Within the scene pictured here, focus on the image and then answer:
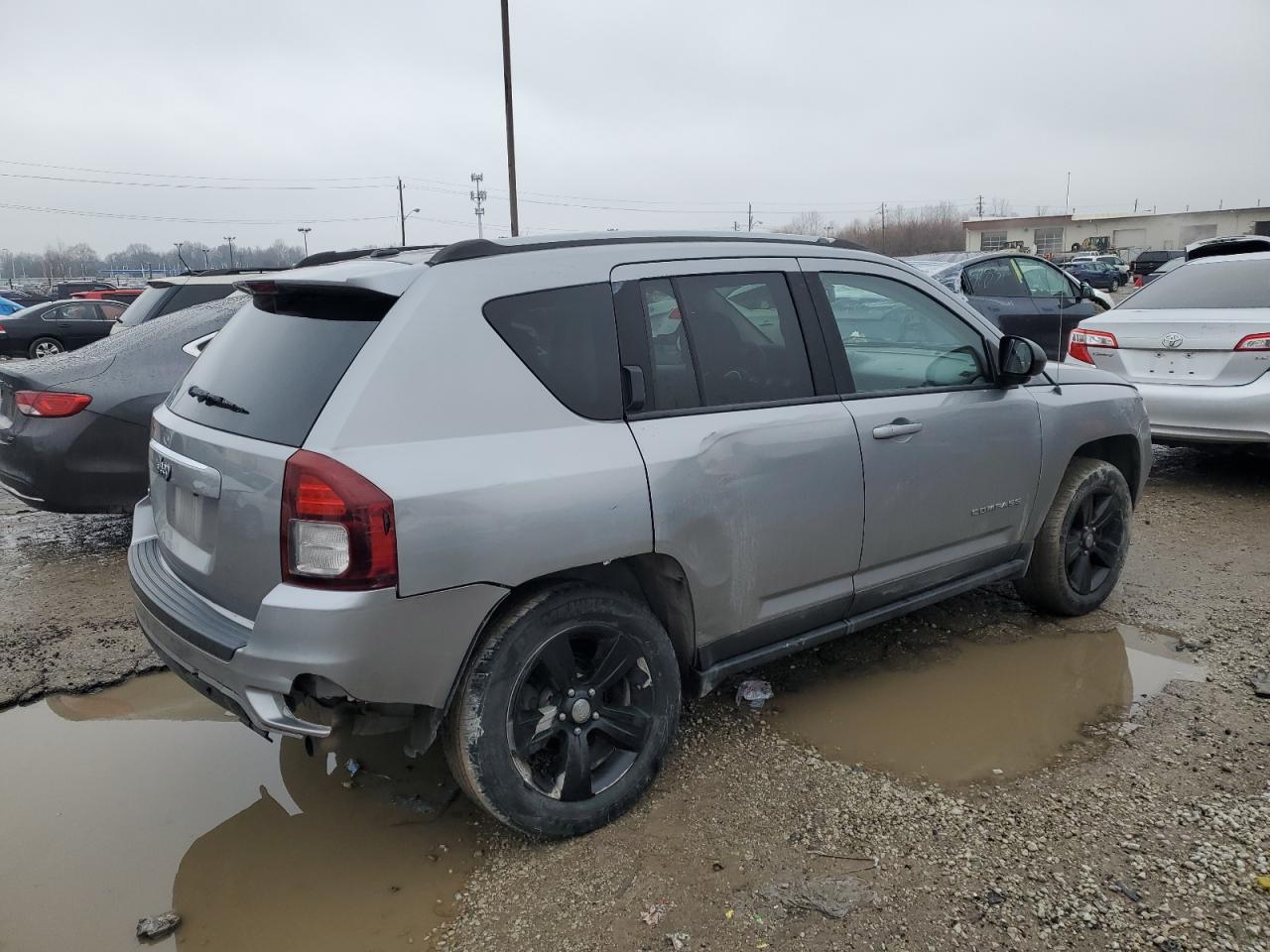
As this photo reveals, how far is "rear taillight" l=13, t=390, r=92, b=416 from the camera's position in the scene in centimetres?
520

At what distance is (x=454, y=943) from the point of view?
2428 millimetres

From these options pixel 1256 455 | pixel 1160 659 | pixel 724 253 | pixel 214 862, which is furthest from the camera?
pixel 1256 455

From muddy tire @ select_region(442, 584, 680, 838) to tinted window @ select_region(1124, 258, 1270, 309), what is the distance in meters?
5.79

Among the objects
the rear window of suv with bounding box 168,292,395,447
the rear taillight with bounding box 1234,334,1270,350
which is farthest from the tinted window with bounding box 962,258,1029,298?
the rear window of suv with bounding box 168,292,395,447

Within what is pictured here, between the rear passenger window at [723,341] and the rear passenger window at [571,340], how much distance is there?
0.53ft

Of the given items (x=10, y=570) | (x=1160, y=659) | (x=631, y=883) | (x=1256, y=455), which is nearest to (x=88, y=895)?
(x=631, y=883)

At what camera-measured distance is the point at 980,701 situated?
370 centimetres

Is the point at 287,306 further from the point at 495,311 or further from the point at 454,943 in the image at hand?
the point at 454,943

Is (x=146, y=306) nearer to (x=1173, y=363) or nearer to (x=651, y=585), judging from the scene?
(x=651, y=585)

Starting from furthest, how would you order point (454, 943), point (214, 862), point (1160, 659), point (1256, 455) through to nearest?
point (1256, 455)
point (1160, 659)
point (214, 862)
point (454, 943)

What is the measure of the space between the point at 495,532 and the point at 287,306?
109cm

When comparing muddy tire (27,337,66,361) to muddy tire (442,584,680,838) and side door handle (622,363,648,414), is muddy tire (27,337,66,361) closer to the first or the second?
side door handle (622,363,648,414)

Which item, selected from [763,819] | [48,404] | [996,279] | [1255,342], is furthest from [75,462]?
[996,279]

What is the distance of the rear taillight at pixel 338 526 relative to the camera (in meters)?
→ 2.33
